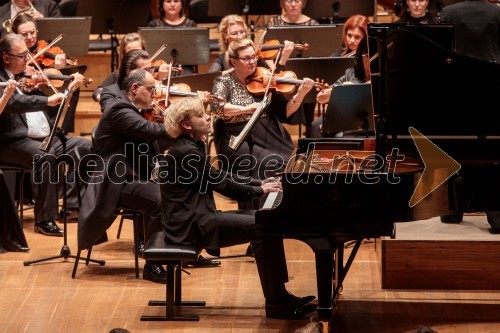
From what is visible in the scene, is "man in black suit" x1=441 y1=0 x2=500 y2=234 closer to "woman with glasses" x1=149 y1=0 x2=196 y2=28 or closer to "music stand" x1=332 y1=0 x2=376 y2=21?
"music stand" x1=332 y1=0 x2=376 y2=21

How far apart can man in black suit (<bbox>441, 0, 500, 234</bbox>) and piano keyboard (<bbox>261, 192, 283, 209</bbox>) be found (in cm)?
268

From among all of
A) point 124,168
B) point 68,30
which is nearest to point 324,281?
point 124,168

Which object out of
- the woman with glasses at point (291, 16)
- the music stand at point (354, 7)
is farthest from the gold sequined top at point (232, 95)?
the music stand at point (354, 7)

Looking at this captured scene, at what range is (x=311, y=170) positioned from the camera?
4461mm

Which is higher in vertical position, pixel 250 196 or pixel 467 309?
pixel 250 196

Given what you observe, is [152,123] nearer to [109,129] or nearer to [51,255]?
[109,129]

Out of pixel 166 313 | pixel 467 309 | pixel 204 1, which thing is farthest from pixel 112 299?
pixel 204 1

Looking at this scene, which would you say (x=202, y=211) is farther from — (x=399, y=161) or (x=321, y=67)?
(x=321, y=67)

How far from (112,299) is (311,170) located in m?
1.49

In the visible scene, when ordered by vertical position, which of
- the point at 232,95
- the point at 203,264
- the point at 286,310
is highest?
the point at 232,95

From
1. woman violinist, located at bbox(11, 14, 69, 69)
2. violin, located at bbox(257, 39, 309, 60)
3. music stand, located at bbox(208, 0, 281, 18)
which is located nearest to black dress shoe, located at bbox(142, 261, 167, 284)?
violin, located at bbox(257, 39, 309, 60)

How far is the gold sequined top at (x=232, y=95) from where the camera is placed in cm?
620

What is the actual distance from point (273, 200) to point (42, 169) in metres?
2.48

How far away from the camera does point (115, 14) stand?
8289 millimetres
